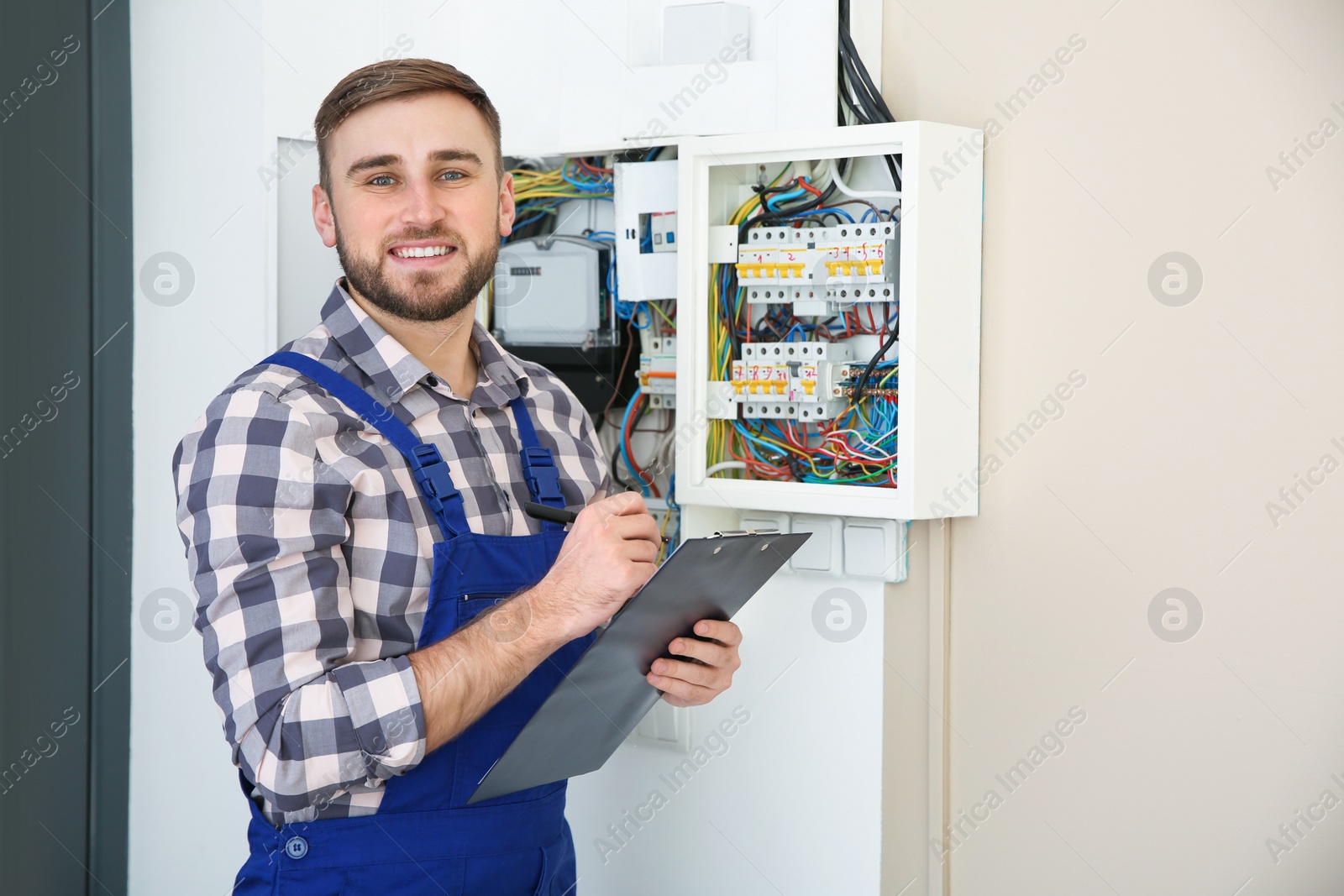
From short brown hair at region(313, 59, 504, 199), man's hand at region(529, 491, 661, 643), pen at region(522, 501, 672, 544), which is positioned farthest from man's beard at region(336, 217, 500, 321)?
man's hand at region(529, 491, 661, 643)

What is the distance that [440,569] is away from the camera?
134 centimetres

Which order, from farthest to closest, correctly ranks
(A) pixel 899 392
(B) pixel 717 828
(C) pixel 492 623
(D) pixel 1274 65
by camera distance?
(B) pixel 717 828
(A) pixel 899 392
(D) pixel 1274 65
(C) pixel 492 623

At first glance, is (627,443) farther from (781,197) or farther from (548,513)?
(548,513)

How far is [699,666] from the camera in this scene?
146cm

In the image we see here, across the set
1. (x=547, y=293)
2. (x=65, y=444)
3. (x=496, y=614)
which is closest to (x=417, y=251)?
(x=496, y=614)

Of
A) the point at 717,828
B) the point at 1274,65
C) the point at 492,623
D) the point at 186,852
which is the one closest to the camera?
the point at 492,623

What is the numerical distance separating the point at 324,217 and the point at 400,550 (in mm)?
516

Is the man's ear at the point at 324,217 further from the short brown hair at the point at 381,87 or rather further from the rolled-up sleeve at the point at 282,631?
the rolled-up sleeve at the point at 282,631

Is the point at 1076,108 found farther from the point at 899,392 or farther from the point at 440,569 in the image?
the point at 440,569

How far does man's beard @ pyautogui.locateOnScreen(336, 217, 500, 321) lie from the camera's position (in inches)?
58.3

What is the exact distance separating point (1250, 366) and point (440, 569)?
1.15 metres

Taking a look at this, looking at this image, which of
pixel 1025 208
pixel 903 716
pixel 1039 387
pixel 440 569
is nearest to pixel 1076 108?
pixel 1025 208

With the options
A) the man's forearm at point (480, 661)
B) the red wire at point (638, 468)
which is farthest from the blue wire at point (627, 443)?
the man's forearm at point (480, 661)

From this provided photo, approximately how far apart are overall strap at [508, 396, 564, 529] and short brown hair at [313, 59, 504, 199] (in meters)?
0.43
